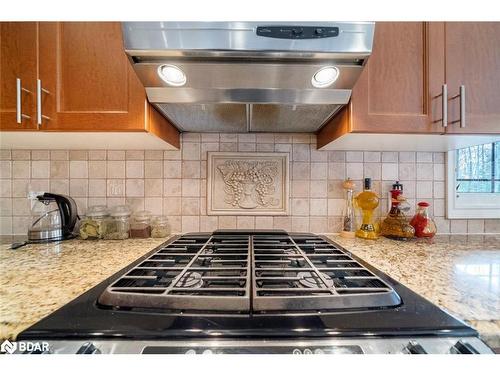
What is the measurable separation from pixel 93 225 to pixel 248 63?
0.97m

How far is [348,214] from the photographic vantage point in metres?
1.16

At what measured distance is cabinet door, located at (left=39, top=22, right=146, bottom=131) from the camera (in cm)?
81

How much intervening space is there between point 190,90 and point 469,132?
99cm

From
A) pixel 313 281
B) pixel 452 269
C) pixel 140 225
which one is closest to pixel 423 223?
pixel 452 269

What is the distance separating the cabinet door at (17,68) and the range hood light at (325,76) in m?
0.96

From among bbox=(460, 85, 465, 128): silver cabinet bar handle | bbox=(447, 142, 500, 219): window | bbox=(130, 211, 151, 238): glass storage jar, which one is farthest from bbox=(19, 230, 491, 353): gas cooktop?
bbox=(447, 142, 500, 219): window

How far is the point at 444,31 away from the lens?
2.73 ft

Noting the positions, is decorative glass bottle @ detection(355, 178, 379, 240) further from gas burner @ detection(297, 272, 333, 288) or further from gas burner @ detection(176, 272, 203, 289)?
gas burner @ detection(176, 272, 203, 289)

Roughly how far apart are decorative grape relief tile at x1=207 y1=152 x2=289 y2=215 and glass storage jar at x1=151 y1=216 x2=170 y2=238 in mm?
217

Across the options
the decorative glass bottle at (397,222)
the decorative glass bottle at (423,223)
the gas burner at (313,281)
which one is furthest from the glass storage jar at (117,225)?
the decorative glass bottle at (423,223)

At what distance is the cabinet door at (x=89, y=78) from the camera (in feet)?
2.65

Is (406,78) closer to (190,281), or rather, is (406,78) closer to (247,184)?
(247,184)
